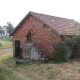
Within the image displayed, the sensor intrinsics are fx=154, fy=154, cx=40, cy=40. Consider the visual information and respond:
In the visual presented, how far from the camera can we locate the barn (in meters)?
16.6

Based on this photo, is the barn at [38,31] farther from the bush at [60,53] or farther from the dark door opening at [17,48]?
the bush at [60,53]

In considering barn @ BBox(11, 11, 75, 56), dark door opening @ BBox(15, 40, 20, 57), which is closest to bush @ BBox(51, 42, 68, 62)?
barn @ BBox(11, 11, 75, 56)

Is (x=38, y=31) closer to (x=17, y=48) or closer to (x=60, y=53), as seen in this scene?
(x=60, y=53)

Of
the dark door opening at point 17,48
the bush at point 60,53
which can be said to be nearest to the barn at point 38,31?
the dark door opening at point 17,48

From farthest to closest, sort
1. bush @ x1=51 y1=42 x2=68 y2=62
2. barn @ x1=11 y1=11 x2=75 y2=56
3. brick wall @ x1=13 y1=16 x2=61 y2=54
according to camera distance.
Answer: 1. brick wall @ x1=13 y1=16 x2=61 y2=54
2. barn @ x1=11 y1=11 x2=75 y2=56
3. bush @ x1=51 y1=42 x2=68 y2=62

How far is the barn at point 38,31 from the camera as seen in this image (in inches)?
655

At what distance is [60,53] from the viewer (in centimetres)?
1511

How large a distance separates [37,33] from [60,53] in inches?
175

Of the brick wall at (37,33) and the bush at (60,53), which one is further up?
the brick wall at (37,33)

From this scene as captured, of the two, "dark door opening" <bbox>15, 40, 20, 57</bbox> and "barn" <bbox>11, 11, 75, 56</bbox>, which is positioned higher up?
"barn" <bbox>11, 11, 75, 56</bbox>

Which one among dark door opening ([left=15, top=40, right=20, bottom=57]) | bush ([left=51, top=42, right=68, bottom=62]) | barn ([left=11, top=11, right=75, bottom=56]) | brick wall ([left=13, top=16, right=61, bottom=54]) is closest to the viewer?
bush ([left=51, top=42, right=68, bottom=62])

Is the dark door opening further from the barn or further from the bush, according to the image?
the bush

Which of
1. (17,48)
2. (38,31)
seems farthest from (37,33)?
(17,48)

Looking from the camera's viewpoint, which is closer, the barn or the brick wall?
the barn
